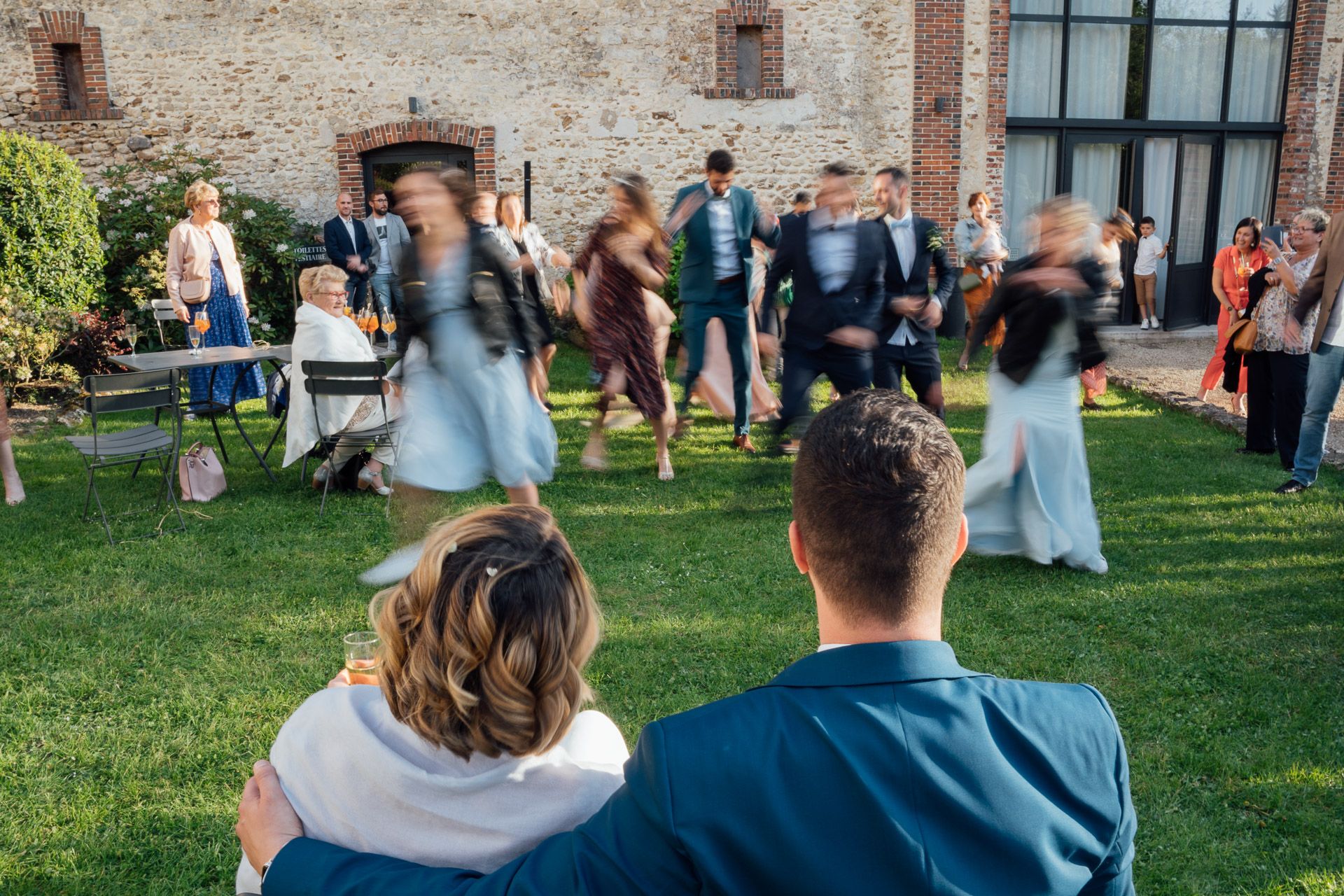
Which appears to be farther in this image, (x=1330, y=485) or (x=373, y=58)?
(x=373, y=58)

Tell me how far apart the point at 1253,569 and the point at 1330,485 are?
1954 mm

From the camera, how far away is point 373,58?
1279cm

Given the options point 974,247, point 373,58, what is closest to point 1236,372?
point 974,247

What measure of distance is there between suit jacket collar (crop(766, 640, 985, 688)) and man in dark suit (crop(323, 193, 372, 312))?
38.3ft

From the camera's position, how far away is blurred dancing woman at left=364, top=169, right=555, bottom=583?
4.55m

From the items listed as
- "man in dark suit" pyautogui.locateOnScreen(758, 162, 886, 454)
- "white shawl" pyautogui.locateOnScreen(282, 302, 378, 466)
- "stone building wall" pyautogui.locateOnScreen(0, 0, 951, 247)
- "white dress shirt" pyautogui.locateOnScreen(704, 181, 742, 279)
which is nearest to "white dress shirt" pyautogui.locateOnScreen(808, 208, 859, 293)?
"man in dark suit" pyautogui.locateOnScreen(758, 162, 886, 454)

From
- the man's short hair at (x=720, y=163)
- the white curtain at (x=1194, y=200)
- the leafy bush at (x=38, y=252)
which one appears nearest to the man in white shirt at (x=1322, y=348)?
the man's short hair at (x=720, y=163)

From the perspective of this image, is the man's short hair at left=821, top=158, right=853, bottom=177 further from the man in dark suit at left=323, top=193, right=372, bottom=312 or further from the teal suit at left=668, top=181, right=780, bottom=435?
the man in dark suit at left=323, top=193, right=372, bottom=312

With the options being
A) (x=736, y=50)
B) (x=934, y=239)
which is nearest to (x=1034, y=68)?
(x=736, y=50)

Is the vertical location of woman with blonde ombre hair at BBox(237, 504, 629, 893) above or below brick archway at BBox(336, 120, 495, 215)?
below

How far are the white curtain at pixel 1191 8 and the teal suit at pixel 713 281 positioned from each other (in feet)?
30.5

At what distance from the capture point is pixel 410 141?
13000mm

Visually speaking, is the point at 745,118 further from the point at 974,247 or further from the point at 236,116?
the point at 236,116

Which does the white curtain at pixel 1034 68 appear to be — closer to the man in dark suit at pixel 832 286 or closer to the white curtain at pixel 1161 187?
the white curtain at pixel 1161 187
